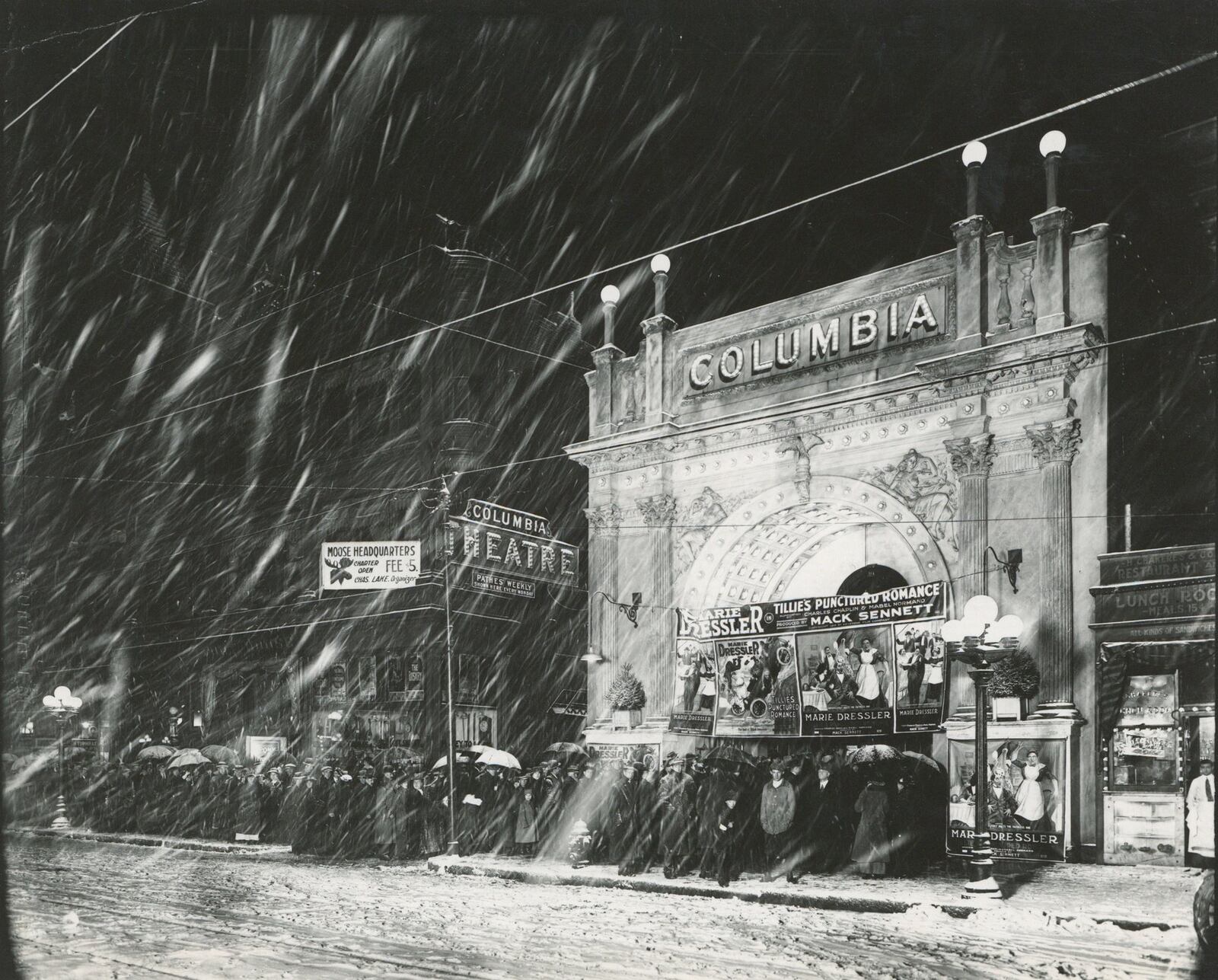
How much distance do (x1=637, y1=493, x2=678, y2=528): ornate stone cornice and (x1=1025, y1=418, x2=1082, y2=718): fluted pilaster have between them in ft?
22.3

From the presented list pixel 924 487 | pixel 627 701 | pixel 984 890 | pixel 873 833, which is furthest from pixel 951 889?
pixel 627 701

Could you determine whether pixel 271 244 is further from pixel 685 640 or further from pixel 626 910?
pixel 626 910

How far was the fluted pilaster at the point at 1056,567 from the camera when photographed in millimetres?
15250

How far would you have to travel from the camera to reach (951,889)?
41.4 ft

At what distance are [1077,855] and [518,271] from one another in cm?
1607

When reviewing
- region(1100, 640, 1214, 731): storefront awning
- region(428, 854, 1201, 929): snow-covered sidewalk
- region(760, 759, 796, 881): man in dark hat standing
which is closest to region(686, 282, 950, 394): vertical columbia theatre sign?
region(1100, 640, 1214, 731): storefront awning

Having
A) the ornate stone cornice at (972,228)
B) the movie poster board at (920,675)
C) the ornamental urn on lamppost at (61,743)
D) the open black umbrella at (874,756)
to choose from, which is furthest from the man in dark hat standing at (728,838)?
the ornamental urn on lamppost at (61,743)

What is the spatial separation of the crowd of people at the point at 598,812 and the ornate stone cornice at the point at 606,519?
4.90 metres

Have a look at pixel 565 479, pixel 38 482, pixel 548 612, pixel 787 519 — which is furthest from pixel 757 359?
pixel 38 482

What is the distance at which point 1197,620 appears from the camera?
13.8m

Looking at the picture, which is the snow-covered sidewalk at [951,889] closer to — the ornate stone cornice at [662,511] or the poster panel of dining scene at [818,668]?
the poster panel of dining scene at [818,668]

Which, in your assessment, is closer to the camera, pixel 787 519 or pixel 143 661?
pixel 787 519

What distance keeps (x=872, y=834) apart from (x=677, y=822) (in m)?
2.52

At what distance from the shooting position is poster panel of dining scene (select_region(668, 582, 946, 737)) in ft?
53.0
